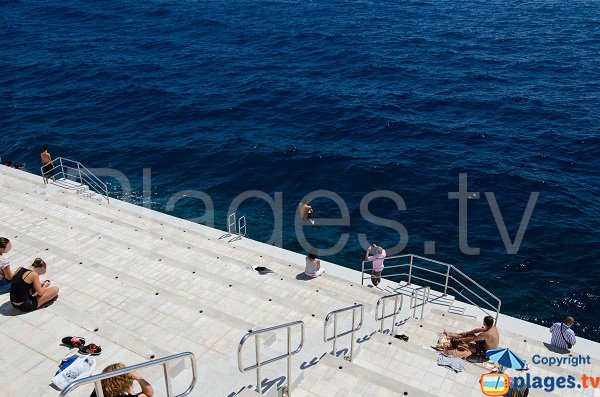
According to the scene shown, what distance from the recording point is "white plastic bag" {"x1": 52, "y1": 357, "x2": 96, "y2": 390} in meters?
8.57

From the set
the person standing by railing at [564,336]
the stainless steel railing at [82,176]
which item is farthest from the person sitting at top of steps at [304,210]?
the person standing by railing at [564,336]

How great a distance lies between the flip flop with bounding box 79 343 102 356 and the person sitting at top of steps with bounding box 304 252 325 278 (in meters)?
6.92

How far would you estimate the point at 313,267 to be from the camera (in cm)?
1529

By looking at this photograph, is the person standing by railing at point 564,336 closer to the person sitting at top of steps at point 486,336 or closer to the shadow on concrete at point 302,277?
the person sitting at top of steps at point 486,336

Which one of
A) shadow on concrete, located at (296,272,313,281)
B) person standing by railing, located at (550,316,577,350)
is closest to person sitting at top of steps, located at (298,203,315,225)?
shadow on concrete, located at (296,272,313,281)

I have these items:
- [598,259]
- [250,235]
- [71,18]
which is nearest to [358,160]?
[250,235]

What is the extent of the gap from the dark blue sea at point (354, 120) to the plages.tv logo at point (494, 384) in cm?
874

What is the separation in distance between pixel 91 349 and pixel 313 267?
23.4 feet

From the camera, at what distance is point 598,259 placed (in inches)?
807

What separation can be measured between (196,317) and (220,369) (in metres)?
2.47

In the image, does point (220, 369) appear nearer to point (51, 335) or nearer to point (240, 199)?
point (51, 335)

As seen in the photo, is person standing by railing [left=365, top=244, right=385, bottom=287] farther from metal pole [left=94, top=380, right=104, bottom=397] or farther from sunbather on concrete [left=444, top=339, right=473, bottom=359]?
metal pole [left=94, top=380, right=104, bottom=397]

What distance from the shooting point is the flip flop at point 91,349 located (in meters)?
9.52

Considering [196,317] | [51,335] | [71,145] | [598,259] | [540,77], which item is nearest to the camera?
[51,335]
